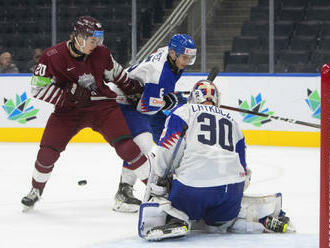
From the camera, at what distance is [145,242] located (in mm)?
3453

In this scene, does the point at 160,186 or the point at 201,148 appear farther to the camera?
the point at 160,186

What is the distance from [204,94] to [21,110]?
5375 mm

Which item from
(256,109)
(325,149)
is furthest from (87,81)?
(256,109)

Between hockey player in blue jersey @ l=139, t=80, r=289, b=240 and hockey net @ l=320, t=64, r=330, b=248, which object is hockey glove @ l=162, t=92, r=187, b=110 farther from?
hockey net @ l=320, t=64, r=330, b=248

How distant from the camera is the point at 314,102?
7926 mm

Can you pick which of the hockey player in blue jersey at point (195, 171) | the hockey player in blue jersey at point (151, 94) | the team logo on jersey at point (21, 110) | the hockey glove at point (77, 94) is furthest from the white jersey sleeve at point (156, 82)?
the team logo on jersey at point (21, 110)

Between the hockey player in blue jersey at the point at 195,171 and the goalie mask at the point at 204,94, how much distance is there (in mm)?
43

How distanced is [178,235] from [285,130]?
4.88 m

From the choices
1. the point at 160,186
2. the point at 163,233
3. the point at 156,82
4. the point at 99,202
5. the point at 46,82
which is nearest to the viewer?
the point at 163,233

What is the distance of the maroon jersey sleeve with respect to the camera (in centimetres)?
422

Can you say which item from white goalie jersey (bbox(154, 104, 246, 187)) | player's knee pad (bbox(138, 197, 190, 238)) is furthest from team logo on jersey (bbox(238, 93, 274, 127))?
player's knee pad (bbox(138, 197, 190, 238))

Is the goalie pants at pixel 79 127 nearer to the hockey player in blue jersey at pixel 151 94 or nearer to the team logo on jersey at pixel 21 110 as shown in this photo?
the hockey player in blue jersey at pixel 151 94

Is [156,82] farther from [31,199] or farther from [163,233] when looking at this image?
[163,233]

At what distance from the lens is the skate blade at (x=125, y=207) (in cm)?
439
